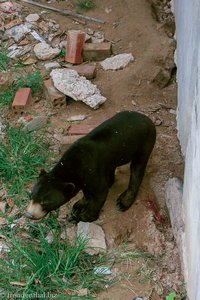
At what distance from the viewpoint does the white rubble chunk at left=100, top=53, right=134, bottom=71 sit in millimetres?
6961

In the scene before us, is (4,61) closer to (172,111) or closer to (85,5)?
(85,5)

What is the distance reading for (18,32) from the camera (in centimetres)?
761

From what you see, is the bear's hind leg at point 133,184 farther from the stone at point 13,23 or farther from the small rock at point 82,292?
the stone at point 13,23

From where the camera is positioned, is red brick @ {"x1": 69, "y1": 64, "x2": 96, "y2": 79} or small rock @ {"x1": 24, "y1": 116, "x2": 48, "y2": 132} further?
red brick @ {"x1": 69, "y1": 64, "x2": 96, "y2": 79}

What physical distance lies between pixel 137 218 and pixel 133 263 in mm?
490

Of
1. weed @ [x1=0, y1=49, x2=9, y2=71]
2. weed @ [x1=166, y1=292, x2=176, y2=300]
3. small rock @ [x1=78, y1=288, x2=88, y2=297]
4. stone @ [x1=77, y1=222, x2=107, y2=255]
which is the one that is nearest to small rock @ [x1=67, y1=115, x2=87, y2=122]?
weed @ [x1=0, y1=49, x2=9, y2=71]

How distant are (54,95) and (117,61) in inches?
37.5

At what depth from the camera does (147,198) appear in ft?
17.9

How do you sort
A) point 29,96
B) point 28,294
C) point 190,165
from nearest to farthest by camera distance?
point 190,165
point 28,294
point 29,96

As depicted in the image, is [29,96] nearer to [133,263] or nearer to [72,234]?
[72,234]

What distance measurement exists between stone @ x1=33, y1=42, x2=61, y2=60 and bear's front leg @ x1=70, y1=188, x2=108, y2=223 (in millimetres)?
2473

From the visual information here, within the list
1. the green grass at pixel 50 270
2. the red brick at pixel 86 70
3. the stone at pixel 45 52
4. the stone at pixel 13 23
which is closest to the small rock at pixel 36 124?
the red brick at pixel 86 70

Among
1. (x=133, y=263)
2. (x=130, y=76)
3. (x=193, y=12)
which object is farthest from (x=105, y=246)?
(x=130, y=76)

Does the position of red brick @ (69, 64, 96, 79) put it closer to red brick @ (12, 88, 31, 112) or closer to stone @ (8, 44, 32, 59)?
red brick @ (12, 88, 31, 112)
